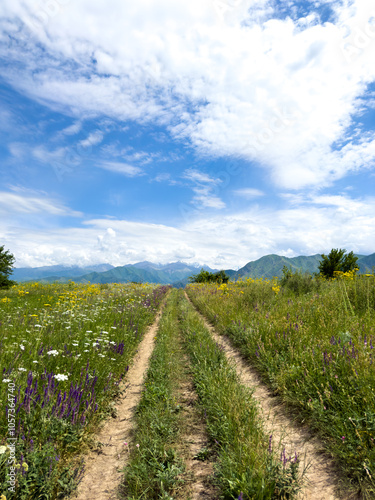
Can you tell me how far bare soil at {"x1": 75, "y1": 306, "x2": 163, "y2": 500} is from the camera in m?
2.57

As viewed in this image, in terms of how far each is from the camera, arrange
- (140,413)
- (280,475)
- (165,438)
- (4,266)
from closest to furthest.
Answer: (280,475) → (165,438) → (140,413) → (4,266)

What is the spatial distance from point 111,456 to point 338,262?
25.7 meters

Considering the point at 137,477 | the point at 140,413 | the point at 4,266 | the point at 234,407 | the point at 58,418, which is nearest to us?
the point at 137,477

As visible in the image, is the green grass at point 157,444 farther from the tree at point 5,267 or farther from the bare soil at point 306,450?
the tree at point 5,267

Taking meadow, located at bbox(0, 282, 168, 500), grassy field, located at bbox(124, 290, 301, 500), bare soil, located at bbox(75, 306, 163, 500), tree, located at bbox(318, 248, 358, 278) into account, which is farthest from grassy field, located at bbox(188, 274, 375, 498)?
tree, located at bbox(318, 248, 358, 278)

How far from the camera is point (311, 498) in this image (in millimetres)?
2289

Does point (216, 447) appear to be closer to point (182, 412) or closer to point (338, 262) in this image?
point (182, 412)

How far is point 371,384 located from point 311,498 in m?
1.71

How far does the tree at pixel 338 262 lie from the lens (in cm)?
2322

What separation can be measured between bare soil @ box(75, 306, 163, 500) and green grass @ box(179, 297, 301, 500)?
3.79 ft

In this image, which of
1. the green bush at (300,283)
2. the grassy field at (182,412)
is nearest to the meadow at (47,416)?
the grassy field at (182,412)

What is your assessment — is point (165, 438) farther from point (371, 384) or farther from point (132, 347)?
point (132, 347)

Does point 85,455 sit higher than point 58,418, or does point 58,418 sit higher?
point 58,418

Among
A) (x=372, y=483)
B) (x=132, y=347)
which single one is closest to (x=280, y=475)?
(x=372, y=483)
